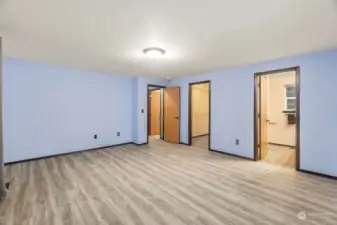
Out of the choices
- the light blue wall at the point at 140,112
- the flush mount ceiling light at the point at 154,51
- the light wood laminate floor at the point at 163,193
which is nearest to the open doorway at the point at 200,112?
the light blue wall at the point at 140,112

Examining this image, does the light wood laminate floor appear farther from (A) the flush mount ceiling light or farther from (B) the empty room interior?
(A) the flush mount ceiling light

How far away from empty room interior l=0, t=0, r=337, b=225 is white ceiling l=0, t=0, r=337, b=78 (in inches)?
0.8

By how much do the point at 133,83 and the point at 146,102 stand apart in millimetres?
742

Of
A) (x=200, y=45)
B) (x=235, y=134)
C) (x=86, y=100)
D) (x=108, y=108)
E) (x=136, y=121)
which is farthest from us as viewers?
(x=136, y=121)

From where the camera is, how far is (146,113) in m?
5.84

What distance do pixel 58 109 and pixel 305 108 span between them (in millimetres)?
5288

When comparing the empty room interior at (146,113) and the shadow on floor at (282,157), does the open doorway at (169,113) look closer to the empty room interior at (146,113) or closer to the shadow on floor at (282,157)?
the empty room interior at (146,113)

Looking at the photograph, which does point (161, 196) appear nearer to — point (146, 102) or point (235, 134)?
point (235, 134)

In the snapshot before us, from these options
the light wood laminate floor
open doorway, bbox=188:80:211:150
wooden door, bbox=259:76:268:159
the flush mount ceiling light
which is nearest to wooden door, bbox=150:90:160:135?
open doorway, bbox=188:80:211:150

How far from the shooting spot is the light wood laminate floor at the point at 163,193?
1.98 meters

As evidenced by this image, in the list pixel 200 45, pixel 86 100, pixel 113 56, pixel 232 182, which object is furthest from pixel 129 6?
pixel 86 100

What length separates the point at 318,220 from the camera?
6.33 ft

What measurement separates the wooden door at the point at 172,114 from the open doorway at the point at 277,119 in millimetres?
2555

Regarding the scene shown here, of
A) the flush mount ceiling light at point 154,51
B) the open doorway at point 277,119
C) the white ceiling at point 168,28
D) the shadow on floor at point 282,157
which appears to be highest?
the white ceiling at point 168,28
